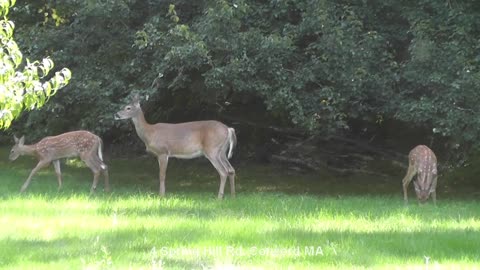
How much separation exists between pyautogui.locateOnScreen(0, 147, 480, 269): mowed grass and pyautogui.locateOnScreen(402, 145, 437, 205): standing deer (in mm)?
508

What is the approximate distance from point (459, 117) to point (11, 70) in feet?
27.4

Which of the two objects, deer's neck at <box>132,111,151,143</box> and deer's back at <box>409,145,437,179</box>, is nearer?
deer's back at <box>409,145,437,179</box>

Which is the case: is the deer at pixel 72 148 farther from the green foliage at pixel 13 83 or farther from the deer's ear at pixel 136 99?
the green foliage at pixel 13 83

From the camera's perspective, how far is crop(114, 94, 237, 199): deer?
14633 millimetres

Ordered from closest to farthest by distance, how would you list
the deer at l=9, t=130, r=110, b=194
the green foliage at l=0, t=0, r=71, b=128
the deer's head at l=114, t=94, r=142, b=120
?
the green foliage at l=0, t=0, r=71, b=128 → the deer's head at l=114, t=94, r=142, b=120 → the deer at l=9, t=130, r=110, b=194

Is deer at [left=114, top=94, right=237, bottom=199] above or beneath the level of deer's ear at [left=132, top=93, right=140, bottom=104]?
beneath

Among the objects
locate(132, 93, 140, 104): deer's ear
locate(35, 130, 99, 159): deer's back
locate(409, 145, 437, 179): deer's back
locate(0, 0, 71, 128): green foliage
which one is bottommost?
locate(35, 130, 99, 159): deer's back

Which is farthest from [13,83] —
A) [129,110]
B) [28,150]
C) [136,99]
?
[28,150]

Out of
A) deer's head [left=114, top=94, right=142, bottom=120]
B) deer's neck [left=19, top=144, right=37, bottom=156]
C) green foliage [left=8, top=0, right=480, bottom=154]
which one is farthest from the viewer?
deer's neck [left=19, top=144, right=37, bottom=156]

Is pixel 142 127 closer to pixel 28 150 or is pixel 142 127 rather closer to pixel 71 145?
pixel 71 145

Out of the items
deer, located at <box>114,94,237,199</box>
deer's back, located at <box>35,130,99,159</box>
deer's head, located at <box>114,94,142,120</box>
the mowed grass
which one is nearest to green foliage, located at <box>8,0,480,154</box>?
deer's head, located at <box>114,94,142,120</box>

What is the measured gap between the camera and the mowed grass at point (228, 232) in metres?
7.31

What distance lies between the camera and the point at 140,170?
21.3 metres

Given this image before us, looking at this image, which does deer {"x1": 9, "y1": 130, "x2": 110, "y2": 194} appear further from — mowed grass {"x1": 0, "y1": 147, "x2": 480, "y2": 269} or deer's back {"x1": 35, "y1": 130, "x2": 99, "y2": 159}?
mowed grass {"x1": 0, "y1": 147, "x2": 480, "y2": 269}
